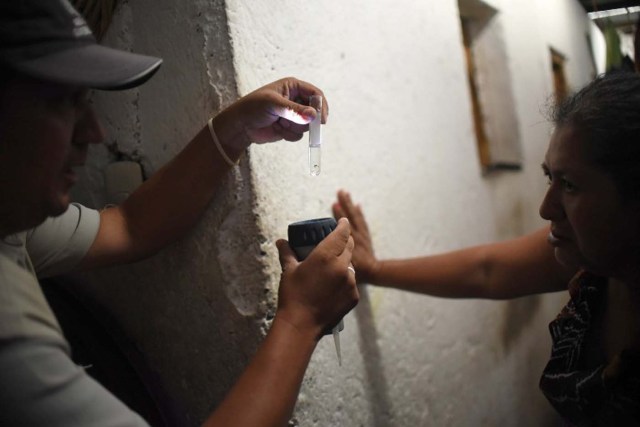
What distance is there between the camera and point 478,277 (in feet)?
4.07

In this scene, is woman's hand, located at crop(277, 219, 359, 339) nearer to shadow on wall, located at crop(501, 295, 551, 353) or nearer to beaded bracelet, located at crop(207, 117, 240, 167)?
beaded bracelet, located at crop(207, 117, 240, 167)

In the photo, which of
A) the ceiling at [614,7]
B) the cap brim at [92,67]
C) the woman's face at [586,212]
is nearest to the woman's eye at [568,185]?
the woman's face at [586,212]

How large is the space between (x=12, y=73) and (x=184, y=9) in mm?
493

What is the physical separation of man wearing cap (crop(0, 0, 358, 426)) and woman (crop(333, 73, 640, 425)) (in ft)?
1.22

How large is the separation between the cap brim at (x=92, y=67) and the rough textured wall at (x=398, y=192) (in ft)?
1.00

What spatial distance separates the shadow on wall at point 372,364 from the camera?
1.12 metres

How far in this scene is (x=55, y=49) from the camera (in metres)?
0.51

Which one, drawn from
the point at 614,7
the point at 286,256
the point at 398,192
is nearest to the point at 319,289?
the point at 286,256

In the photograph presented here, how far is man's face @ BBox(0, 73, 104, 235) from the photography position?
505mm

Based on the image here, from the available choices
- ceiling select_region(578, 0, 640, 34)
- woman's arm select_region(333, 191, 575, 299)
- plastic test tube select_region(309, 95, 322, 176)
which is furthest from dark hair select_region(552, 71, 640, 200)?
ceiling select_region(578, 0, 640, 34)

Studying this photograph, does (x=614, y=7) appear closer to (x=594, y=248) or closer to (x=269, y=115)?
(x=594, y=248)

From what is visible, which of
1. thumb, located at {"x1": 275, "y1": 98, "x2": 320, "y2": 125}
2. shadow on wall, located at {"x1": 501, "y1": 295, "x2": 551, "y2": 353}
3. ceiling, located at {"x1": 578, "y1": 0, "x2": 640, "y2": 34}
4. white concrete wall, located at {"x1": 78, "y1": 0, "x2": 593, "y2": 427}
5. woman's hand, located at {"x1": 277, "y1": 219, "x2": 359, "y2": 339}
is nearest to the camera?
woman's hand, located at {"x1": 277, "y1": 219, "x2": 359, "y2": 339}

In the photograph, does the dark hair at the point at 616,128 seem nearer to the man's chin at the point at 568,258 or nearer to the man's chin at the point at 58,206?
the man's chin at the point at 568,258

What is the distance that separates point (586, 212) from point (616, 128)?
16 cm
